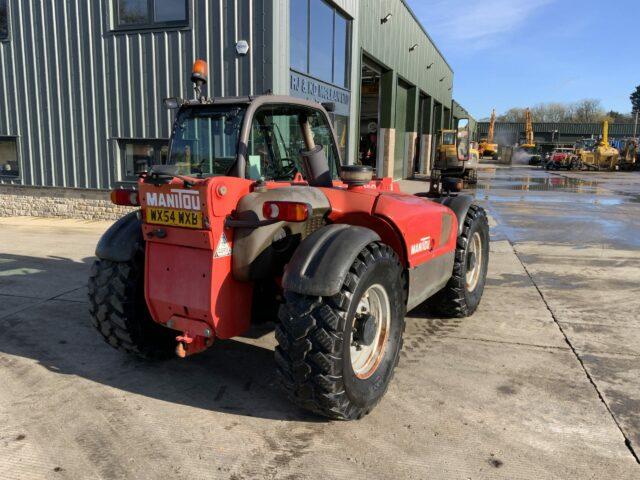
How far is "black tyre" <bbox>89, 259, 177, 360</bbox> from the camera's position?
11.8 feet

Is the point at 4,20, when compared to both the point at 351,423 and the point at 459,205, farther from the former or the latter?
the point at 351,423

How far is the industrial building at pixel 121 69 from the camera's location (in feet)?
32.4

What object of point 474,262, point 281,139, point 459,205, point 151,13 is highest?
point 151,13

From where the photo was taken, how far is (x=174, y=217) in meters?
3.10

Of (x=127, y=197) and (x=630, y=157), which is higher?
(x=630, y=157)

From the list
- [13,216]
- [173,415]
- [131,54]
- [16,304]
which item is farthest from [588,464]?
[13,216]

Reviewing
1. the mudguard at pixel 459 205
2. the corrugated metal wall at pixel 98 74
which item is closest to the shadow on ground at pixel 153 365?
the mudguard at pixel 459 205

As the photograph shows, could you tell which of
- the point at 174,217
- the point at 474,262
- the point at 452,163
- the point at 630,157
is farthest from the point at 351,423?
the point at 630,157

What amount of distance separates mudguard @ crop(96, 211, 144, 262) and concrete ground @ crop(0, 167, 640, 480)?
92 cm

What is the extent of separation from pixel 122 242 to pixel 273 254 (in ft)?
3.70

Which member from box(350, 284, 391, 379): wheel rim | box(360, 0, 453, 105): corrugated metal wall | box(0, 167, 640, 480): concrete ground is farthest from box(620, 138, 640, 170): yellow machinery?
box(350, 284, 391, 379): wheel rim

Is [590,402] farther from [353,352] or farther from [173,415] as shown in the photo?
[173,415]

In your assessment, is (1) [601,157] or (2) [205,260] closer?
(2) [205,260]

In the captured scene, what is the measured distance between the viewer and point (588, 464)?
110 inches
